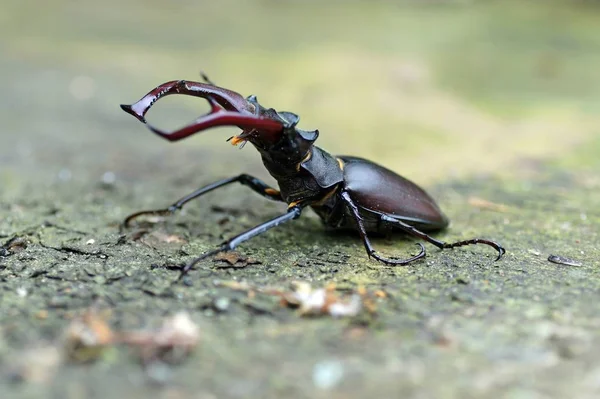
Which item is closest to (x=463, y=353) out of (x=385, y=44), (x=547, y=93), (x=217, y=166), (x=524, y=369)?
(x=524, y=369)

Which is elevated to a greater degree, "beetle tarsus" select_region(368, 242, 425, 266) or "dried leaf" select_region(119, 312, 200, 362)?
"beetle tarsus" select_region(368, 242, 425, 266)

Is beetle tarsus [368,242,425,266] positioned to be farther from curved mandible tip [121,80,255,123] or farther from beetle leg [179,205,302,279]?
curved mandible tip [121,80,255,123]

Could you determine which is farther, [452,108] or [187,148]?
[452,108]

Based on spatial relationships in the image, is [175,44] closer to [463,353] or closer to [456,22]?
[456,22]

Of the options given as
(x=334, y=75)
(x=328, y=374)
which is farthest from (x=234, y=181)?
(x=334, y=75)

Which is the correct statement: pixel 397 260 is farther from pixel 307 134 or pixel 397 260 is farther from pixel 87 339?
pixel 87 339

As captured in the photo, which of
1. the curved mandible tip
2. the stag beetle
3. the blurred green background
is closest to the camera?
the curved mandible tip

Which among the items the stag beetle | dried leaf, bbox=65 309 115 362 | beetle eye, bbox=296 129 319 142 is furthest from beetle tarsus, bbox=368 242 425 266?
dried leaf, bbox=65 309 115 362

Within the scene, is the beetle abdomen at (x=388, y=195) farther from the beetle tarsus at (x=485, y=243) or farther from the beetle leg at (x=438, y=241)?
the beetle tarsus at (x=485, y=243)

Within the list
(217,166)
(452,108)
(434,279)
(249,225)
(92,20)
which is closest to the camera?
(434,279)
